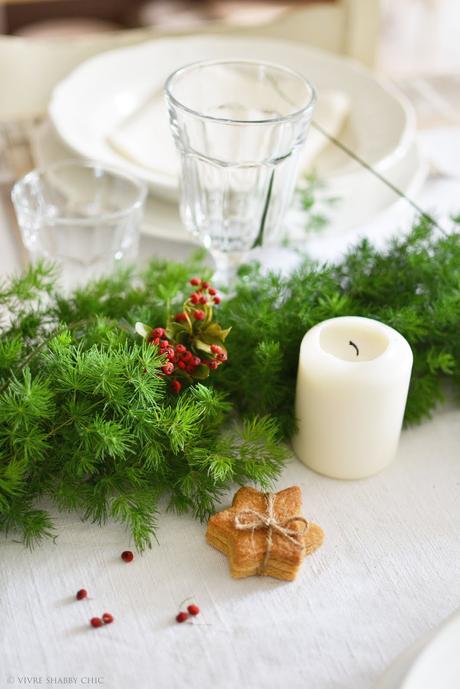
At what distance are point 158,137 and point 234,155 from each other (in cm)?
23

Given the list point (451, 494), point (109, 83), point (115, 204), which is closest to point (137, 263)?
point (115, 204)

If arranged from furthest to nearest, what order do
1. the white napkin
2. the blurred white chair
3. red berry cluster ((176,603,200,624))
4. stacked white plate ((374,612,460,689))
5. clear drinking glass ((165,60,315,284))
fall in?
the blurred white chair, the white napkin, clear drinking glass ((165,60,315,284)), red berry cluster ((176,603,200,624)), stacked white plate ((374,612,460,689))

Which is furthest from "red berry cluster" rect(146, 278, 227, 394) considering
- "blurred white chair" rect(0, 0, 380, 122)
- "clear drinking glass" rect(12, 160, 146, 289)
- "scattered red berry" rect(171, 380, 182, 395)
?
"blurred white chair" rect(0, 0, 380, 122)

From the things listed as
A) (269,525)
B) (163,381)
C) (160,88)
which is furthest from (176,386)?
(160,88)

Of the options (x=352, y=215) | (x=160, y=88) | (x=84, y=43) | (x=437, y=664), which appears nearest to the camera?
(x=437, y=664)

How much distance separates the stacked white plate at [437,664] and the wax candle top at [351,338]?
23cm

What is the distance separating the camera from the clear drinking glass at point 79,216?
87 centimetres

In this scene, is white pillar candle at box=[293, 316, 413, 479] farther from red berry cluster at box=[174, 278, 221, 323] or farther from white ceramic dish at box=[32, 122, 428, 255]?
white ceramic dish at box=[32, 122, 428, 255]

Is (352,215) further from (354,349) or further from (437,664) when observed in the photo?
(437,664)

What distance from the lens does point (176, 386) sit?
0.63 metres

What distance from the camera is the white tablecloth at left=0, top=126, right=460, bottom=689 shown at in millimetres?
538

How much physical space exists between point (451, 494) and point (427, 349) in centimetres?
13

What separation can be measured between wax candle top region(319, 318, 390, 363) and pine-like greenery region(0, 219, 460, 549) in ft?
0.08

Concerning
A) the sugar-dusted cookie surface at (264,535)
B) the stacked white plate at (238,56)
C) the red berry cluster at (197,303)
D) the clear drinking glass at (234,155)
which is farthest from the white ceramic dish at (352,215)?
the sugar-dusted cookie surface at (264,535)
